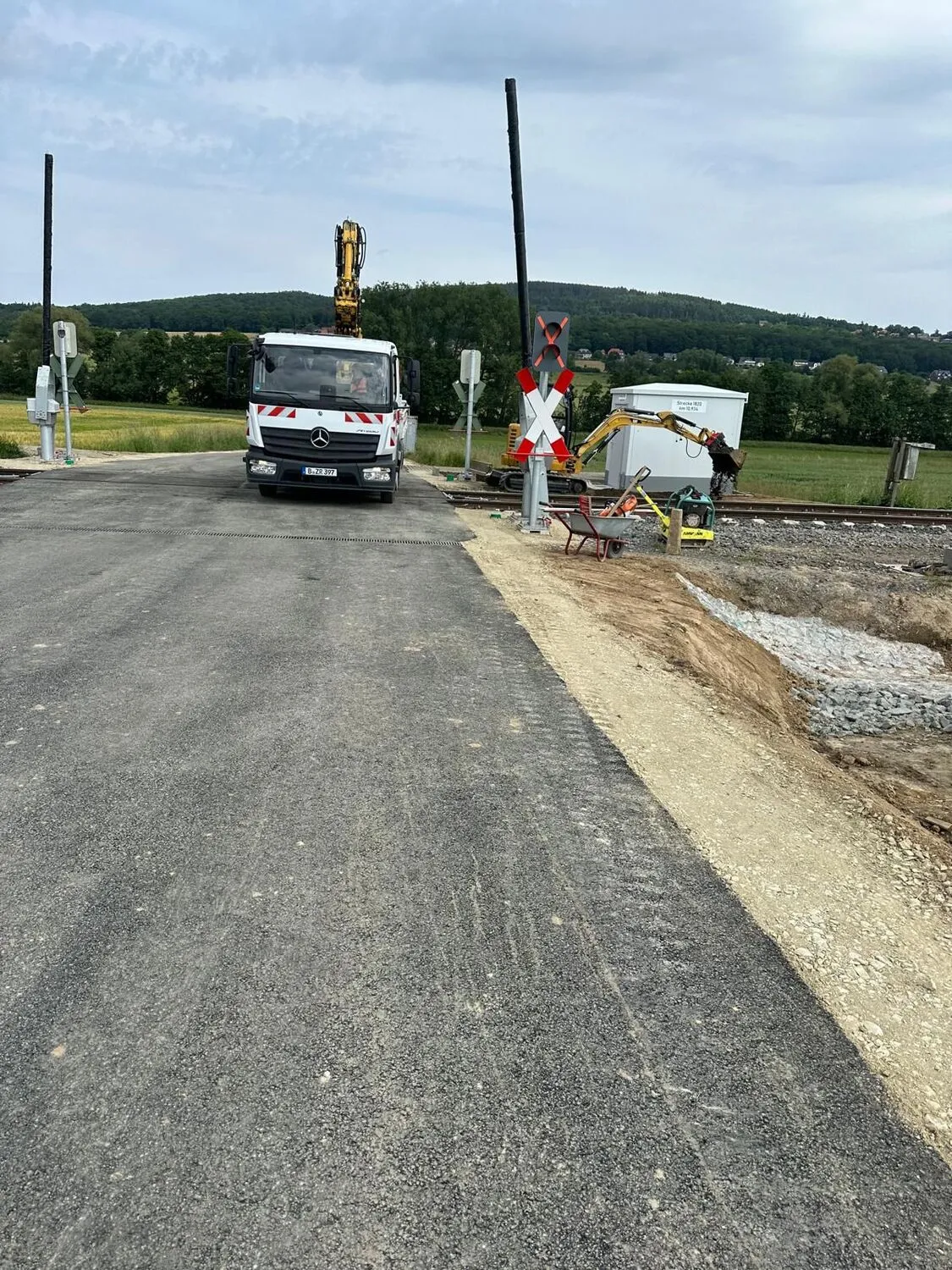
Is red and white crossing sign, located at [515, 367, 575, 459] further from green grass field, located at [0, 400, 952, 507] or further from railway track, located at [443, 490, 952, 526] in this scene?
green grass field, located at [0, 400, 952, 507]

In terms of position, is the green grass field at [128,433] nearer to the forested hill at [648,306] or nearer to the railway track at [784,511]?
the railway track at [784,511]

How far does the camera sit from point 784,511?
1862 centimetres

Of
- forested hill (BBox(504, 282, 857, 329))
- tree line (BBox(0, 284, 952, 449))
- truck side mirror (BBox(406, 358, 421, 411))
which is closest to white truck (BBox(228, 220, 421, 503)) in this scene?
truck side mirror (BBox(406, 358, 421, 411))

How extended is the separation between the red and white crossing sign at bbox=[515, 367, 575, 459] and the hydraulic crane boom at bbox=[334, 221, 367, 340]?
12.3 metres

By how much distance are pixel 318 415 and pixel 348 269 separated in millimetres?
10792

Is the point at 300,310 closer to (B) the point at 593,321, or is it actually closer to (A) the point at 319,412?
(B) the point at 593,321

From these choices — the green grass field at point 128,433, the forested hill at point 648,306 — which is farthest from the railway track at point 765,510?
the forested hill at point 648,306

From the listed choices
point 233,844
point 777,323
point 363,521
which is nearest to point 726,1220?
point 233,844

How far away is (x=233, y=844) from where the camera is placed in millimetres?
3984

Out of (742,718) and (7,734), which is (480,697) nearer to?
(742,718)

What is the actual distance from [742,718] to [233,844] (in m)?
3.83

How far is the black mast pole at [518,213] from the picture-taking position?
15.0 m

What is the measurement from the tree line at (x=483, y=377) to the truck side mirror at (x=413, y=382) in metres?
54.8

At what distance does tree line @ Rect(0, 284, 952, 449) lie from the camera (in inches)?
2948
